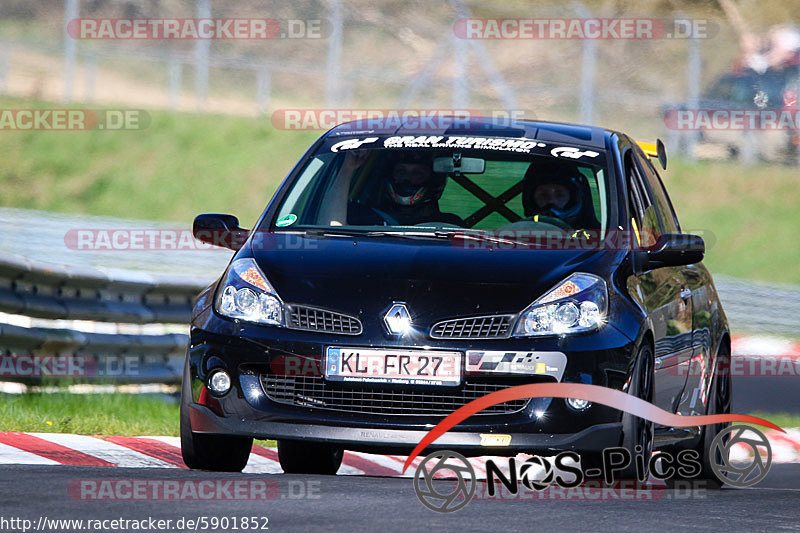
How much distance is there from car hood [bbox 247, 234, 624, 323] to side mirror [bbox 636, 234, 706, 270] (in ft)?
0.69

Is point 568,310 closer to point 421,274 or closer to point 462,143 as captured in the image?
point 421,274

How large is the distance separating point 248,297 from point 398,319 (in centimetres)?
68

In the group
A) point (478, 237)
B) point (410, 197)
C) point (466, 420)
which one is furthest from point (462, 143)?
point (466, 420)

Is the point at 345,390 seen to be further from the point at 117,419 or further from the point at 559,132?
the point at 117,419

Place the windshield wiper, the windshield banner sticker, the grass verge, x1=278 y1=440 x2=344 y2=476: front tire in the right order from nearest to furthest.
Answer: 1. the windshield wiper
2. x1=278 y1=440 x2=344 y2=476: front tire
3. the windshield banner sticker
4. the grass verge

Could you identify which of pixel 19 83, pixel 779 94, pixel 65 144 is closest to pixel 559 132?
pixel 779 94

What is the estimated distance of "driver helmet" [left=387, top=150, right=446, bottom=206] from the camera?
298 inches

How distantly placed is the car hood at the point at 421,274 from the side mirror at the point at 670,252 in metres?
0.21

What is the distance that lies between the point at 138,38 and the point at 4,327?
29120mm

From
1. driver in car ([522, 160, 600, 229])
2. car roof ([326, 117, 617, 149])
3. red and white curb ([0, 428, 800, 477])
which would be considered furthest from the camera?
car roof ([326, 117, 617, 149])

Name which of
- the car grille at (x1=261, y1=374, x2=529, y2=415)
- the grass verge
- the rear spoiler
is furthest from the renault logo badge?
the rear spoiler

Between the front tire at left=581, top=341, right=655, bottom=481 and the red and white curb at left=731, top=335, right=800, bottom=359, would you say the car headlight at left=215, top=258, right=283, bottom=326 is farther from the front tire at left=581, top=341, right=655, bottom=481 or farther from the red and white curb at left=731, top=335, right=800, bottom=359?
the red and white curb at left=731, top=335, right=800, bottom=359

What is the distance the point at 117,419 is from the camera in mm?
9078

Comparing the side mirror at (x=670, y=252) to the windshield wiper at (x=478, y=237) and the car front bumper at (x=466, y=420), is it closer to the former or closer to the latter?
the windshield wiper at (x=478, y=237)
